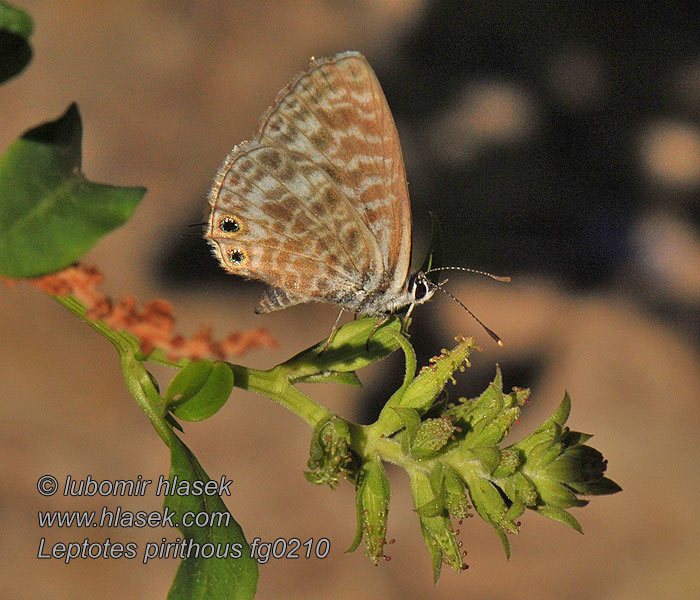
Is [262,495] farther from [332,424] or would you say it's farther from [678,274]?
[678,274]

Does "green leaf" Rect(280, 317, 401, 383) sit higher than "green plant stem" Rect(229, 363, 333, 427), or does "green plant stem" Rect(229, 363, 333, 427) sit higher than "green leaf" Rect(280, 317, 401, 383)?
"green leaf" Rect(280, 317, 401, 383)

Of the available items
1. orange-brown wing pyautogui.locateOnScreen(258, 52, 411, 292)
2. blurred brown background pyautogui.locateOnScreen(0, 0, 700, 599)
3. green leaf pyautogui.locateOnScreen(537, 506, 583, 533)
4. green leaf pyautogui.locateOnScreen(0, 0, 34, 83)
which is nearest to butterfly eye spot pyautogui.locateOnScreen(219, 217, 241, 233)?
orange-brown wing pyautogui.locateOnScreen(258, 52, 411, 292)

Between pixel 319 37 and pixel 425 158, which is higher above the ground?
pixel 319 37

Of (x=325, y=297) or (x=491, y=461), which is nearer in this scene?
(x=491, y=461)

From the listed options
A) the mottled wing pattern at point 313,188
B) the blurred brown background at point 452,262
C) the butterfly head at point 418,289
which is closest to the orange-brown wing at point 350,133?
the mottled wing pattern at point 313,188

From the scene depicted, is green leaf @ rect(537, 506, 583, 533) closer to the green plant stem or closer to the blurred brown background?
the green plant stem

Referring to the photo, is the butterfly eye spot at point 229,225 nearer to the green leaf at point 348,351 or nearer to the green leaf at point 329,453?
the green leaf at point 348,351

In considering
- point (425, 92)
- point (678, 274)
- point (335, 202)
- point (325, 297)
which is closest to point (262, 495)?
point (325, 297)

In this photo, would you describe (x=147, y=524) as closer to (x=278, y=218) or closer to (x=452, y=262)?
(x=452, y=262)
